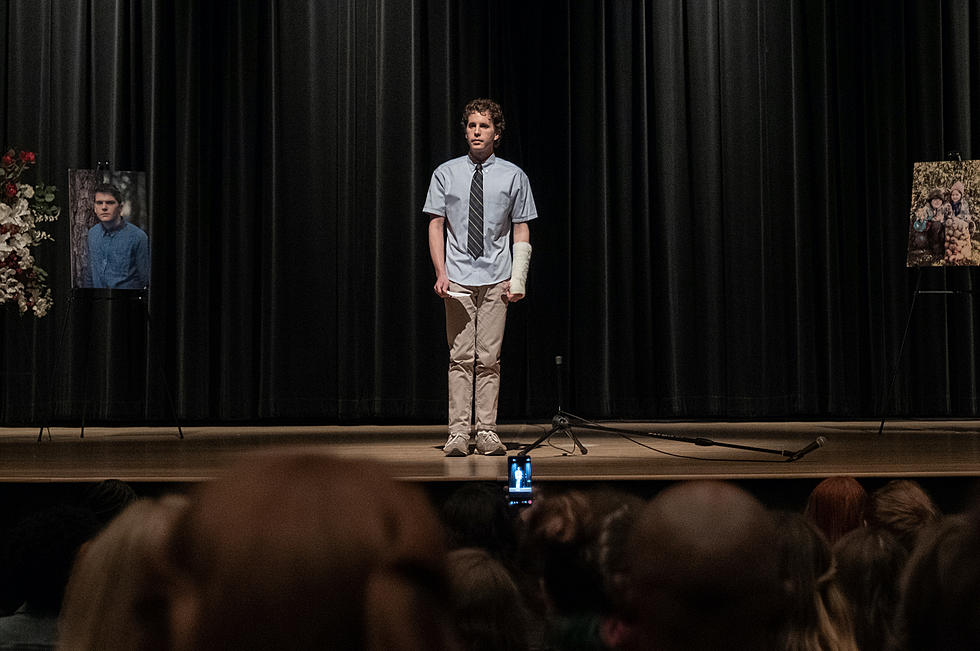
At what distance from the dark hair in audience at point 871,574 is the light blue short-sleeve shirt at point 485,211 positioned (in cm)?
305

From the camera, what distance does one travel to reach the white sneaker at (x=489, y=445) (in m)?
4.65

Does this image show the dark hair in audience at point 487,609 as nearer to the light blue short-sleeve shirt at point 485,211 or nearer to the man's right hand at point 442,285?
the man's right hand at point 442,285

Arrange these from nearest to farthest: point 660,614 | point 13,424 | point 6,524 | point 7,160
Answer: point 660,614 < point 6,524 < point 7,160 < point 13,424

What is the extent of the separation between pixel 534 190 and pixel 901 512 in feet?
15.2

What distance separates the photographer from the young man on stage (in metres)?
4.79

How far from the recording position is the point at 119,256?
5.57 metres

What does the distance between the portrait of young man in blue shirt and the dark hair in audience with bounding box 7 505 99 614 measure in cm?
398

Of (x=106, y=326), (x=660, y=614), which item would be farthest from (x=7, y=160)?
(x=660, y=614)

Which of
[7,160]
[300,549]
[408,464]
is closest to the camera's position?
[300,549]

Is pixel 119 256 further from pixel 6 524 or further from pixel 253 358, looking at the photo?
pixel 6 524

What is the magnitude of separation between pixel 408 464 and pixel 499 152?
11.1 feet

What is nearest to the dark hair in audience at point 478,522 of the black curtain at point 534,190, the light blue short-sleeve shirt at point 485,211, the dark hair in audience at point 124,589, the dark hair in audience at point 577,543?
the dark hair in audience at point 577,543

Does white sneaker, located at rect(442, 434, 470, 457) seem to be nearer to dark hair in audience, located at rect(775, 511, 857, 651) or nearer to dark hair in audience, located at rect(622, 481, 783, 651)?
dark hair in audience, located at rect(775, 511, 857, 651)

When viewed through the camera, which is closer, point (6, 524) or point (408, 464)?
point (6, 524)
